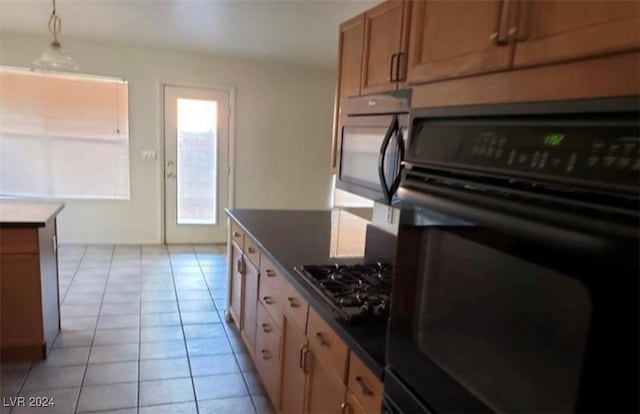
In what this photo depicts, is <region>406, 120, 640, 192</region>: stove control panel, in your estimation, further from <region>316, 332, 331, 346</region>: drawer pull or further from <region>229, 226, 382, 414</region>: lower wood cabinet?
<region>316, 332, 331, 346</region>: drawer pull

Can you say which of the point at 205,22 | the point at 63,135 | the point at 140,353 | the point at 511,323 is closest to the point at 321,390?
the point at 511,323

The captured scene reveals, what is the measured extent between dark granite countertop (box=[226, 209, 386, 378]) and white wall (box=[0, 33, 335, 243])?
2.83 m

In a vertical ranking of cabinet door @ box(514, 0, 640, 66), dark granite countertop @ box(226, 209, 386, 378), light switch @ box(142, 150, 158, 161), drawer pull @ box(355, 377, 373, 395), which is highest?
cabinet door @ box(514, 0, 640, 66)

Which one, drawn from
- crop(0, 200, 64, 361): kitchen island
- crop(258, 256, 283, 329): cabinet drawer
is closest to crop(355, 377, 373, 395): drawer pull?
crop(258, 256, 283, 329): cabinet drawer

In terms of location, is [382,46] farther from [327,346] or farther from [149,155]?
[149,155]

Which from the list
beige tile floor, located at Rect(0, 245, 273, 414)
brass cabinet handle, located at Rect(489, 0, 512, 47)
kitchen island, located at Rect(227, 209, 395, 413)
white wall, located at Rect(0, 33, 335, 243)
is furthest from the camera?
white wall, located at Rect(0, 33, 335, 243)

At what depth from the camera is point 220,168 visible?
5.77 metres

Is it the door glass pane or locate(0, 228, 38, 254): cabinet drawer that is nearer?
locate(0, 228, 38, 254): cabinet drawer

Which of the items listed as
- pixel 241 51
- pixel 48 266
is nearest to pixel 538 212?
pixel 48 266

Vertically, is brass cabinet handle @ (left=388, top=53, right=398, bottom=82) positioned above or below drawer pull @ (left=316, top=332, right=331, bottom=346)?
above

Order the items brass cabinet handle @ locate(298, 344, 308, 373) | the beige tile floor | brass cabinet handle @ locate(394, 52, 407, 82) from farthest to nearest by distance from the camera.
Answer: the beige tile floor < brass cabinet handle @ locate(298, 344, 308, 373) < brass cabinet handle @ locate(394, 52, 407, 82)

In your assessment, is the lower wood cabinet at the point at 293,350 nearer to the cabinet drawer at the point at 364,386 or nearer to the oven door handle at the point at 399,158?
the cabinet drawer at the point at 364,386

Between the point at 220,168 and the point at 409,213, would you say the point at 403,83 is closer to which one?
the point at 409,213

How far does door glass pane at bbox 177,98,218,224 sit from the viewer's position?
18.1 feet
